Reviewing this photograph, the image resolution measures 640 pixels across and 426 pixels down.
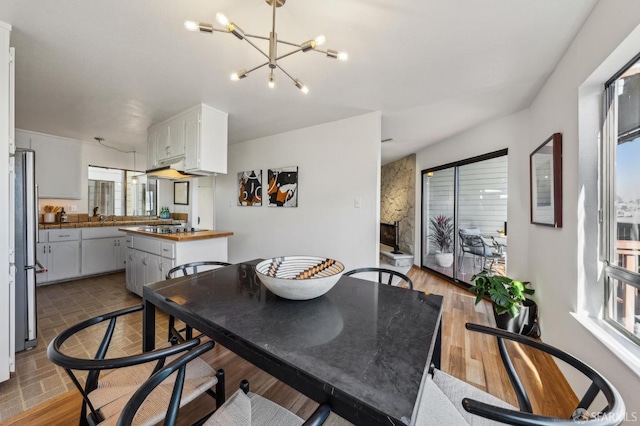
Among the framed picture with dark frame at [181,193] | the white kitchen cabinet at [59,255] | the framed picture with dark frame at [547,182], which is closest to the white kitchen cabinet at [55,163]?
the white kitchen cabinet at [59,255]

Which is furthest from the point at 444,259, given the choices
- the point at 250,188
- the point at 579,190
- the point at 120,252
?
the point at 120,252

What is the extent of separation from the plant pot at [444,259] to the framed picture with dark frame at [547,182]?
1.96 m

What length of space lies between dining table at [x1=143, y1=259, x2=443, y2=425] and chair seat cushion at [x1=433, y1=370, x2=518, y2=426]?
0.16 metres

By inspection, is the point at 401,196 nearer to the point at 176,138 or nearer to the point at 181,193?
the point at 176,138

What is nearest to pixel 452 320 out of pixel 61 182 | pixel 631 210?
pixel 631 210

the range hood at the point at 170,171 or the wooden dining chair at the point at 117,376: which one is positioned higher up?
the range hood at the point at 170,171

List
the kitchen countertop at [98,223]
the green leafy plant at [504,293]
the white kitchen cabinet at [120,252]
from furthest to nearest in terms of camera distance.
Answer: the white kitchen cabinet at [120,252]
the kitchen countertop at [98,223]
the green leafy plant at [504,293]

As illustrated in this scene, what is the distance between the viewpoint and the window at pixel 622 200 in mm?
1314

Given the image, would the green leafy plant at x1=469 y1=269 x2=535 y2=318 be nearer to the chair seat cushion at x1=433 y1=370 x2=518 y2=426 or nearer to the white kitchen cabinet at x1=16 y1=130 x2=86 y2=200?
the chair seat cushion at x1=433 y1=370 x2=518 y2=426

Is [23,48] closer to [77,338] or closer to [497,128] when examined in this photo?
[77,338]

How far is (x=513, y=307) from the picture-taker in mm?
2262

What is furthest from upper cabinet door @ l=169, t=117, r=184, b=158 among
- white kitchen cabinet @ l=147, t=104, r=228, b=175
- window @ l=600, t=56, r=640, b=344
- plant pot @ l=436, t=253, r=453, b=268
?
plant pot @ l=436, t=253, r=453, b=268

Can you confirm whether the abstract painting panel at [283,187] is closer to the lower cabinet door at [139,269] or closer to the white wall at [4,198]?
the lower cabinet door at [139,269]

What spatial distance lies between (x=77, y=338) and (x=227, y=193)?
274cm
